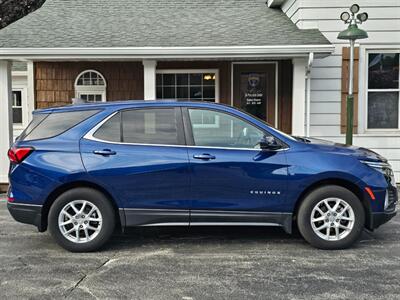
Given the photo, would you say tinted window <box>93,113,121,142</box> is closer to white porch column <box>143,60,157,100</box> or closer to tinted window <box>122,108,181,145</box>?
tinted window <box>122,108,181,145</box>

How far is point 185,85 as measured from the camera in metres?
11.3

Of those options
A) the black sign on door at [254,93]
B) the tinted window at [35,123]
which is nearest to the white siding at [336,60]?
the black sign on door at [254,93]

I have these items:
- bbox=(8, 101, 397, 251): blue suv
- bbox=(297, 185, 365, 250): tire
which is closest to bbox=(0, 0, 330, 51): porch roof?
bbox=(8, 101, 397, 251): blue suv

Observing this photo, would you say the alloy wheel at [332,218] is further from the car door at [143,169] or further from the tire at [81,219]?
the tire at [81,219]

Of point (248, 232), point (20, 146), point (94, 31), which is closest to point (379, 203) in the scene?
point (248, 232)

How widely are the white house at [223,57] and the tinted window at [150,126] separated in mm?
3175

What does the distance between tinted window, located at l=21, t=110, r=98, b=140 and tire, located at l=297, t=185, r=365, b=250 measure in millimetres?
2723

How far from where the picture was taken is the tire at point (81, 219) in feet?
17.9

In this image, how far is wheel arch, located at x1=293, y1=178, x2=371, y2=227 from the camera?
5.52 meters

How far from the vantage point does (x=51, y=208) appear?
5453mm

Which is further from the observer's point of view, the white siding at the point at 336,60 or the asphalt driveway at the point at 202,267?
the white siding at the point at 336,60

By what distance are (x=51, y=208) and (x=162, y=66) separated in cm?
638

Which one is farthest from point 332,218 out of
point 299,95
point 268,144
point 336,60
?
point 336,60

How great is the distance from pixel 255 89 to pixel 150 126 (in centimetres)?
578
